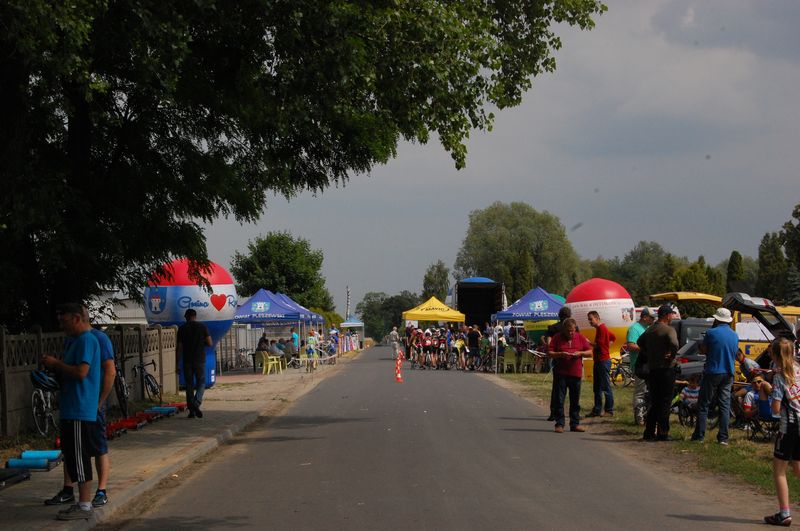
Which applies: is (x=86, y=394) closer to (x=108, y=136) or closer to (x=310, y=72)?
(x=310, y=72)

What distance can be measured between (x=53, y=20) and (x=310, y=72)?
3.93 metres

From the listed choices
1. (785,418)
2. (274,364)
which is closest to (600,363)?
(785,418)

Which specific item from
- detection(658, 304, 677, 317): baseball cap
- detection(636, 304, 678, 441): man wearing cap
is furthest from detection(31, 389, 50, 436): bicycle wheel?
detection(658, 304, 677, 317): baseball cap

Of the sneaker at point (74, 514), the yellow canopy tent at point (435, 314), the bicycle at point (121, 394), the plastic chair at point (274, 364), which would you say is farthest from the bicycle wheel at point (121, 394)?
the yellow canopy tent at point (435, 314)

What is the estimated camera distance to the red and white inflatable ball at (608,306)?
31703 millimetres

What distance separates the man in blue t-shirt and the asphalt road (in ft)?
2.40

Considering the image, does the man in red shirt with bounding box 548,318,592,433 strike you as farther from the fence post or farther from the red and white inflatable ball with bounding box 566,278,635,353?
the red and white inflatable ball with bounding box 566,278,635,353

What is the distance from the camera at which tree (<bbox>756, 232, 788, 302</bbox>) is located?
76.8 m

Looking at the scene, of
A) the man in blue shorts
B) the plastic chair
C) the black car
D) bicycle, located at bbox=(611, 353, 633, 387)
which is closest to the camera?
the man in blue shorts

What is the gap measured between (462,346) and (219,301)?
1530cm

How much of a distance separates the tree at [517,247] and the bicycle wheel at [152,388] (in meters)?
69.8

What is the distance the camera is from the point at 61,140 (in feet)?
52.5

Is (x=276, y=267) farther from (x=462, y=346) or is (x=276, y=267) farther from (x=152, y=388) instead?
(x=152, y=388)

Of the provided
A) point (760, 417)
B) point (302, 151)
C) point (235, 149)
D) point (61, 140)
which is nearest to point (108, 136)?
point (61, 140)
